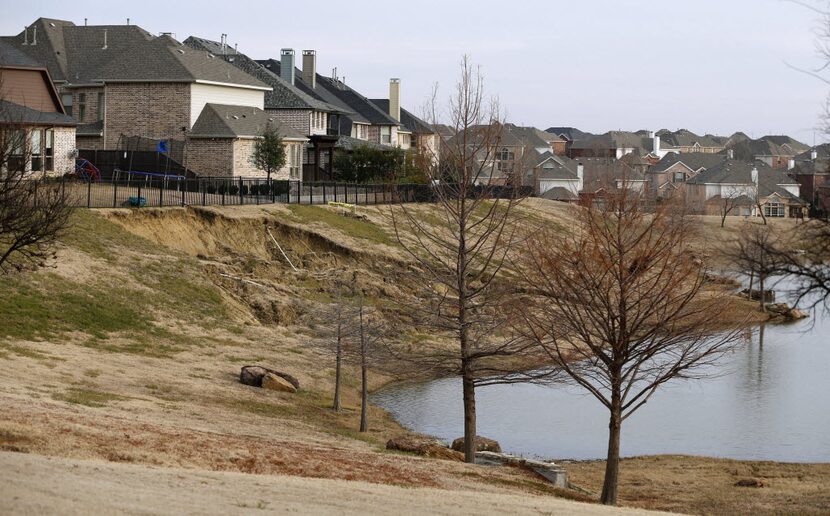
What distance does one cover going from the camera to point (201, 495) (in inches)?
631

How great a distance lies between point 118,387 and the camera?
30656mm

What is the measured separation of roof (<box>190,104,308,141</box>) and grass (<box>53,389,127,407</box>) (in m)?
41.4

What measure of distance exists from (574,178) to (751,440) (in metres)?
98.6

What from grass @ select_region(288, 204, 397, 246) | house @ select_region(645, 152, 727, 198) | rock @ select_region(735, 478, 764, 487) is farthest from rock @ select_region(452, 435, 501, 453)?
house @ select_region(645, 152, 727, 198)

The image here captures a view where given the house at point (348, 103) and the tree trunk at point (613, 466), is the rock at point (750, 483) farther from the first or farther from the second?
the house at point (348, 103)

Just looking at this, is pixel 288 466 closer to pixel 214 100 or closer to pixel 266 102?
pixel 214 100

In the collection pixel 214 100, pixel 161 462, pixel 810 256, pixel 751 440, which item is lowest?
pixel 751 440

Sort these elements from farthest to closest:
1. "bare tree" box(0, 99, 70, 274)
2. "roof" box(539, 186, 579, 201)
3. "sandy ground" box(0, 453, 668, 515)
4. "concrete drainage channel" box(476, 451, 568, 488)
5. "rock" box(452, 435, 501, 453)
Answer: "roof" box(539, 186, 579, 201) → "rock" box(452, 435, 501, 453) → "bare tree" box(0, 99, 70, 274) → "concrete drainage channel" box(476, 451, 568, 488) → "sandy ground" box(0, 453, 668, 515)

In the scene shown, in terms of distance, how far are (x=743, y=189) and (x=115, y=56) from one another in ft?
257

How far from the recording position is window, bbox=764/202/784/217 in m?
123

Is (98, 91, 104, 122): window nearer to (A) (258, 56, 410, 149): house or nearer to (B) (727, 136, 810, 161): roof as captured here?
(A) (258, 56, 410, 149): house

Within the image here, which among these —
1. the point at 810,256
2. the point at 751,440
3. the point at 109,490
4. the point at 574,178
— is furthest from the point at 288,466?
the point at 574,178

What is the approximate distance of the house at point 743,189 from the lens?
122m

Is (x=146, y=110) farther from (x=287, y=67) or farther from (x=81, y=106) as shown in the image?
(x=287, y=67)
